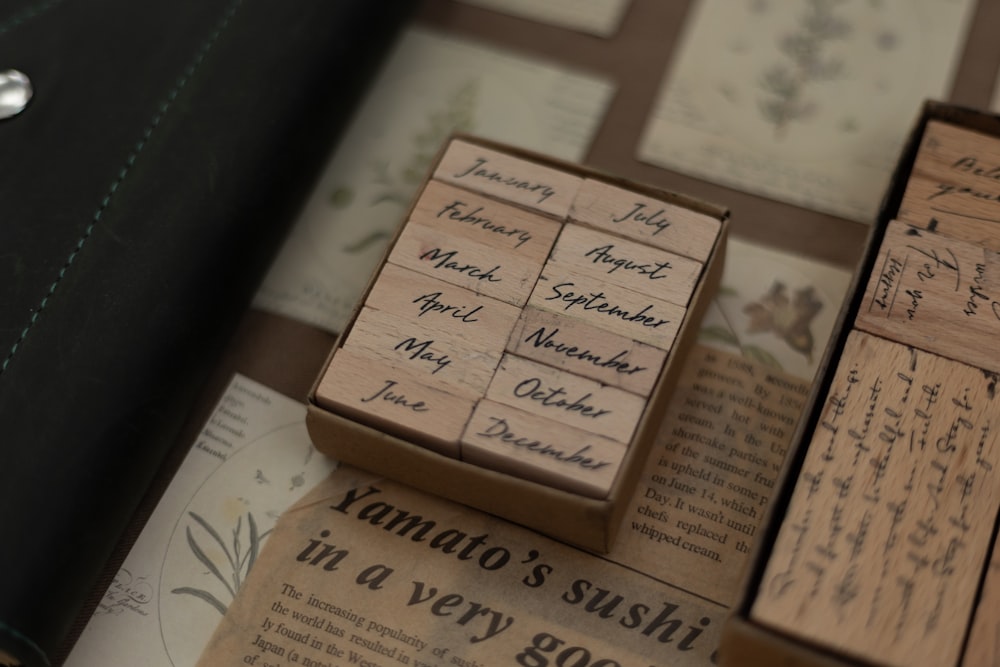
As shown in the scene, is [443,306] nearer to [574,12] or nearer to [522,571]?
[522,571]

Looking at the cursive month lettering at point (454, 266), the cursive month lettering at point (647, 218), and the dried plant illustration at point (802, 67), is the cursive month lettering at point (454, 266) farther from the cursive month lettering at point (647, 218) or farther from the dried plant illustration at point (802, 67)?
the dried plant illustration at point (802, 67)

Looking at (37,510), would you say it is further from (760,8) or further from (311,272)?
(760,8)

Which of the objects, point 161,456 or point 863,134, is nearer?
point 161,456

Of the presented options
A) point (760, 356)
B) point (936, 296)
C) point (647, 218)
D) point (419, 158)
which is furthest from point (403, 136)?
point (936, 296)

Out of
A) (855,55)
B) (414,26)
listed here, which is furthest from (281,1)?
(855,55)

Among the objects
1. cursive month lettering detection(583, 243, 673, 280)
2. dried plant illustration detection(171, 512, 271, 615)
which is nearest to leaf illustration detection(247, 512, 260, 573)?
dried plant illustration detection(171, 512, 271, 615)

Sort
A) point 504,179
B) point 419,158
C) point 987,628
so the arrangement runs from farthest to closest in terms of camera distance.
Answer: point 419,158 < point 504,179 < point 987,628

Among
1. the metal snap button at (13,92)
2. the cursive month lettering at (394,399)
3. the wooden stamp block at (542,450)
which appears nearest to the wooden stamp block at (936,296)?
the wooden stamp block at (542,450)
